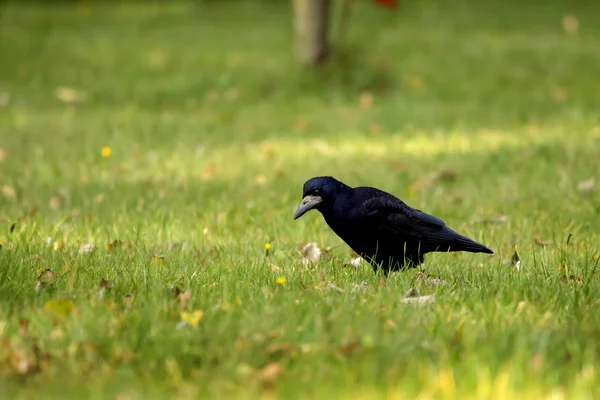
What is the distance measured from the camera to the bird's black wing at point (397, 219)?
430 cm

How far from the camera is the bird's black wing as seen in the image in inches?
169

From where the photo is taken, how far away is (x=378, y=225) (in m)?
4.32

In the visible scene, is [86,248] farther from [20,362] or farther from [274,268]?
[20,362]

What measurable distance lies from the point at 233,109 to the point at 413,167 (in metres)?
4.77

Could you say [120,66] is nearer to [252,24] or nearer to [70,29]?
[70,29]

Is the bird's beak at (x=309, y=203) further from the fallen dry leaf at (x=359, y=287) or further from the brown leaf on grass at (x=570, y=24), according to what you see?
the brown leaf on grass at (x=570, y=24)

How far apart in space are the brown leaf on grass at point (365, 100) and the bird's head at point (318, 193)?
7.88 meters

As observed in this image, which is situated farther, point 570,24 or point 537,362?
point 570,24

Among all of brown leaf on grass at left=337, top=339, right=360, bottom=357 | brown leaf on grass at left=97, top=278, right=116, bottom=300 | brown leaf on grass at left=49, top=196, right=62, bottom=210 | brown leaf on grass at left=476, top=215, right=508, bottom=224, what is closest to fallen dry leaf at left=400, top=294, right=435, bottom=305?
brown leaf on grass at left=337, top=339, right=360, bottom=357

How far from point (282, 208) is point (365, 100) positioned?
254 inches

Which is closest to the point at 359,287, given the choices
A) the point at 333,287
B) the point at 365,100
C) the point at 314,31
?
the point at 333,287

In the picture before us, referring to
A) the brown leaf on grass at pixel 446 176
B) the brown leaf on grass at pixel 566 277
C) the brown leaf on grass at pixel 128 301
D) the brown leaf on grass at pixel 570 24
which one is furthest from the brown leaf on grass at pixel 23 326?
the brown leaf on grass at pixel 570 24

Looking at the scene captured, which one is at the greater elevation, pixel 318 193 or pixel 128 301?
pixel 318 193

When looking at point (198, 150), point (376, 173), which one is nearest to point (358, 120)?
point (198, 150)
